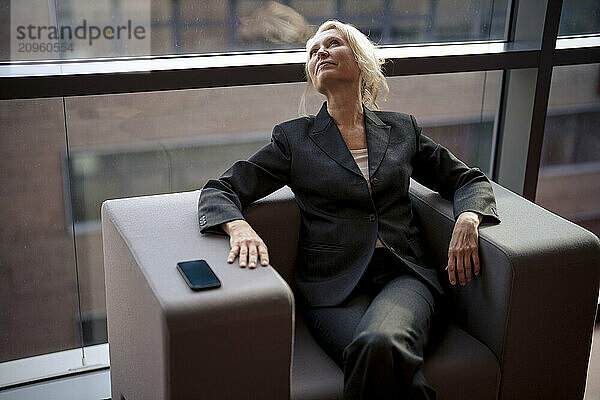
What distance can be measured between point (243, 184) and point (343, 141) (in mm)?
346

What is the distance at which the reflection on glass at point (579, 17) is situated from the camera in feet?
10.6

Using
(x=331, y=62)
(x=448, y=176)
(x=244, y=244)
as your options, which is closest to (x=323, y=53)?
(x=331, y=62)

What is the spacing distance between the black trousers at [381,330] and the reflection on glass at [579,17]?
1.51 metres

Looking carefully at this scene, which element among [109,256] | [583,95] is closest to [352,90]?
[109,256]

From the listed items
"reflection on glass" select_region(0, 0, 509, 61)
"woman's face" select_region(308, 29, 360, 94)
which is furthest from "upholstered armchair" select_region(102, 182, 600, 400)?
"reflection on glass" select_region(0, 0, 509, 61)

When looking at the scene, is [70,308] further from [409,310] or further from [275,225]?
[409,310]

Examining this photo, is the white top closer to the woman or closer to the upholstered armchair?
the woman

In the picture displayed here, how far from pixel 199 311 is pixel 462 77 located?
1.86 metres

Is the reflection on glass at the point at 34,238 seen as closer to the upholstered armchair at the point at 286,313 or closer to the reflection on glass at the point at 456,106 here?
the upholstered armchair at the point at 286,313

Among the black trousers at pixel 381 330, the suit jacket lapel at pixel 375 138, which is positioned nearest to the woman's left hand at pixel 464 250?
the black trousers at pixel 381 330

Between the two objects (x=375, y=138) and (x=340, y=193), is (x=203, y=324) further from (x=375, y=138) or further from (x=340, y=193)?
(x=375, y=138)

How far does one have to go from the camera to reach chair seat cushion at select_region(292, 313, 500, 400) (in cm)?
205

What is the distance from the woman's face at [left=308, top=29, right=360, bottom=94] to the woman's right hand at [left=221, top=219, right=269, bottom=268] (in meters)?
0.54

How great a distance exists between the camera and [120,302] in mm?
2227
